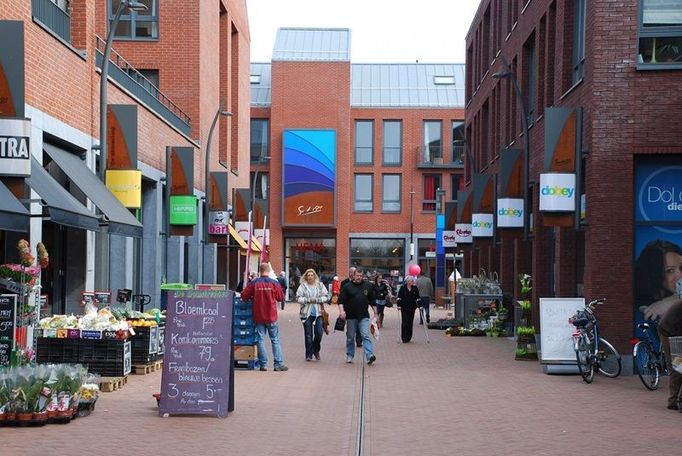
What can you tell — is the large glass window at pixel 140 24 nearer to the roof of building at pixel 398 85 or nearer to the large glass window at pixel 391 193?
the roof of building at pixel 398 85

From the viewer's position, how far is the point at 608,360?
1870cm

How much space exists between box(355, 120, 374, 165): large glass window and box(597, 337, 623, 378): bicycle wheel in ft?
162

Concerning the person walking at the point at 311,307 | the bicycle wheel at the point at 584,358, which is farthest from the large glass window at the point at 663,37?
the person walking at the point at 311,307

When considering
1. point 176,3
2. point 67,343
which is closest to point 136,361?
point 67,343

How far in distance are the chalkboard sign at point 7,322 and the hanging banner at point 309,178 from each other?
51280 mm

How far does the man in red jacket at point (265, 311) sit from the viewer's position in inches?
747

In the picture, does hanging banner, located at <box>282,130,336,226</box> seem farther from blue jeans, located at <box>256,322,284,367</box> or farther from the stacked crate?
blue jeans, located at <box>256,322,284,367</box>

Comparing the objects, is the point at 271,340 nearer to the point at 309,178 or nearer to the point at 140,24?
the point at 140,24

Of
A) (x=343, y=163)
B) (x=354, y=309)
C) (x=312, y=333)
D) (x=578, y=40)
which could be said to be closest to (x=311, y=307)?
(x=312, y=333)

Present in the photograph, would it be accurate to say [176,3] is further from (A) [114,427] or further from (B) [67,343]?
(A) [114,427]

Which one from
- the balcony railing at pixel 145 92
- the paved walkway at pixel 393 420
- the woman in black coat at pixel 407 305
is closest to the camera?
the paved walkway at pixel 393 420

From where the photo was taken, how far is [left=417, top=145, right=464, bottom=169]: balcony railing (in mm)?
67562

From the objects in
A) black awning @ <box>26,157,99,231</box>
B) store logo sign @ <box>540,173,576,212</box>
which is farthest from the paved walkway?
store logo sign @ <box>540,173,576,212</box>

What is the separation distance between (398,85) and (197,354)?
6051 centimetres
